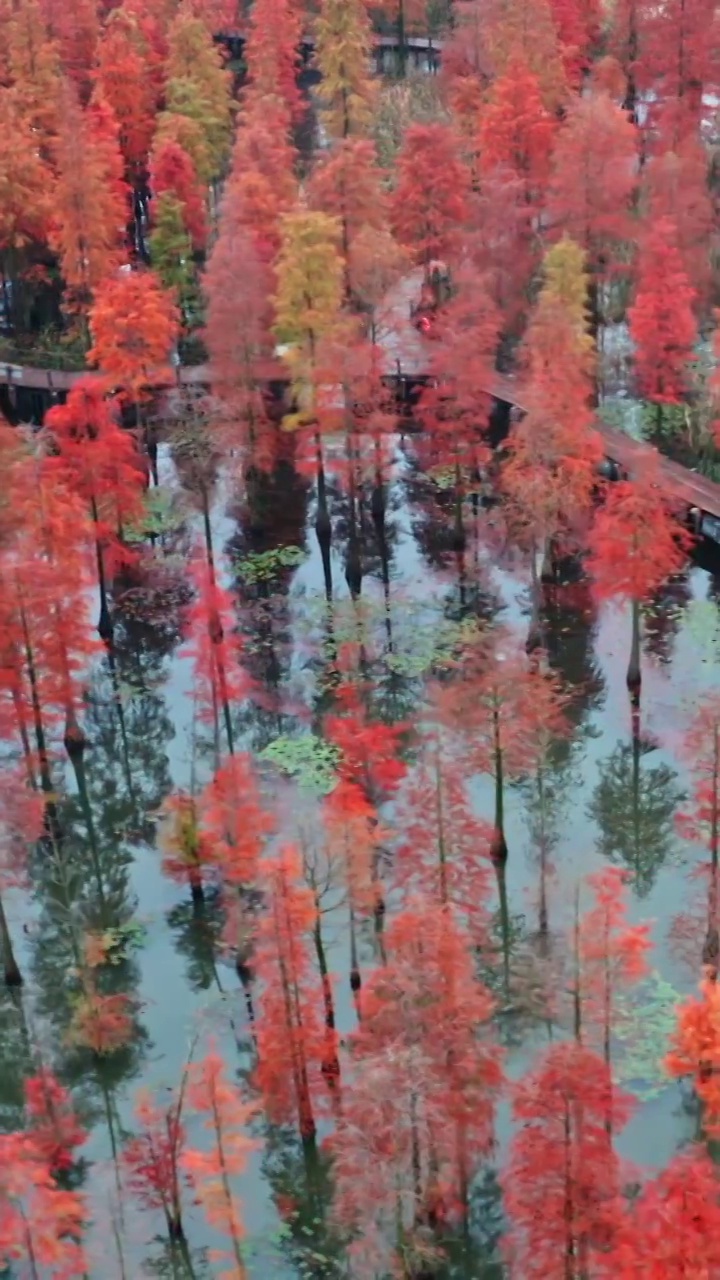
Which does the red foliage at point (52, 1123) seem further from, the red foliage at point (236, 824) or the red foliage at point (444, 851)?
the red foliage at point (444, 851)

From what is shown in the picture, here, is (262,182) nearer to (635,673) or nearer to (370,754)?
(635,673)

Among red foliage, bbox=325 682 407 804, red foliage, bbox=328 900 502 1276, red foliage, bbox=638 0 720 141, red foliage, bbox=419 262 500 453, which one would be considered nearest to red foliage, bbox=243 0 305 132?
red foliage, bbox=638 0 720 141

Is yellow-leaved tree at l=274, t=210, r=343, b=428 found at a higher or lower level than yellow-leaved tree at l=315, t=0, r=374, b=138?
lower

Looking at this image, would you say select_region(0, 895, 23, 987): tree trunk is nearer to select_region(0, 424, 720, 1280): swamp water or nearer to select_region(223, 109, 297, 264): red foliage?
select_region(0, 424, 720, 1280): swamp water

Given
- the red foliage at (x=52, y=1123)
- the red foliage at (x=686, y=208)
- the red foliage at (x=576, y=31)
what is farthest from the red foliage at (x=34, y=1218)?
the red foliage at (x=576, y=31)

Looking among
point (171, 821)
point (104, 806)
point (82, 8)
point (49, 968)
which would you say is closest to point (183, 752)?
point (104, 806)

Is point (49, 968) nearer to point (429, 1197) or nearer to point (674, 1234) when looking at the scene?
point (429, 1197)

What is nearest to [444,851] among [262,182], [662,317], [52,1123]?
[52,1123]
